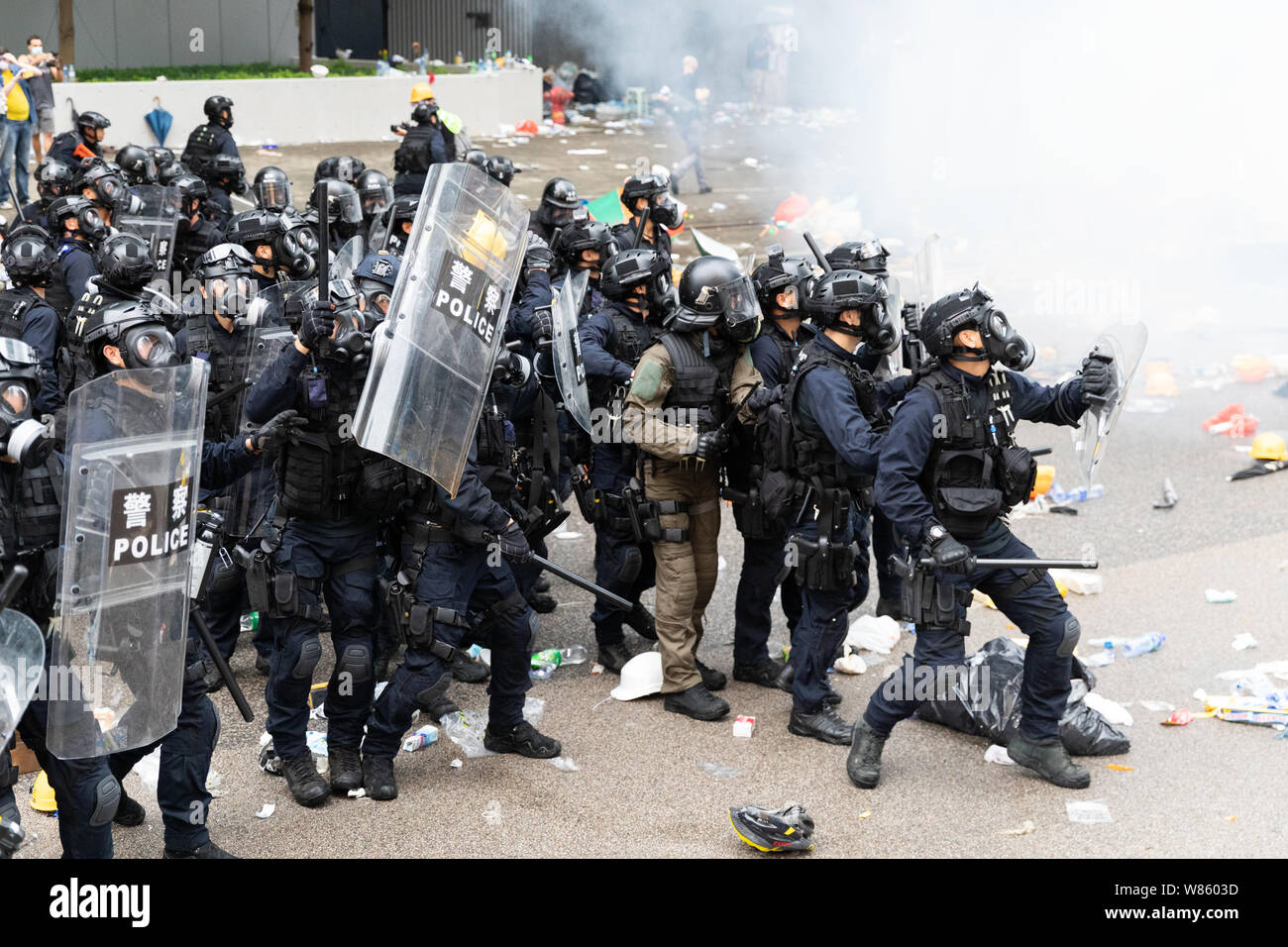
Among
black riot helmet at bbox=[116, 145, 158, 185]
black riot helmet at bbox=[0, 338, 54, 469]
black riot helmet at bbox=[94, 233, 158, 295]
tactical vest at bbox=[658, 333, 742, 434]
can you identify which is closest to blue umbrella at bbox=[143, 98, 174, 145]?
black riot helmet at bbox=[116, 145, 158, 185]

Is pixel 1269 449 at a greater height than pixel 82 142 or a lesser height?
lesser

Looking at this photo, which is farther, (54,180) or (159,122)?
(159,122)

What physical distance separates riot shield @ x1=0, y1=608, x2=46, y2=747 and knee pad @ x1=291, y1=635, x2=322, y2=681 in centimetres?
124

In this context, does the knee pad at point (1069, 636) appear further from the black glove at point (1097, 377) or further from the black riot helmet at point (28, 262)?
the black riot helmet at point (28, 262)

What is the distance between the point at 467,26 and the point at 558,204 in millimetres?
19886

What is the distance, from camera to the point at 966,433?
5.52m

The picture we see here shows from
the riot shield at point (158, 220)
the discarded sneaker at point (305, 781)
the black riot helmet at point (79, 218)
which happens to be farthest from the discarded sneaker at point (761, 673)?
the black riot helmet at point (79, 218)

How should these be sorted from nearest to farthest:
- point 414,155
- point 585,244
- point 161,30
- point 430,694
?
1. point 430,694
2. point 585,244
3. point 414,155
4. point 161,30

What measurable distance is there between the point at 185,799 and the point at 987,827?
9.30 feet

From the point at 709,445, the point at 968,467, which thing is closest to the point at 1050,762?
the point at 968,467

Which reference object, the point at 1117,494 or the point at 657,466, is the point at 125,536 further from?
the point at 1117,494

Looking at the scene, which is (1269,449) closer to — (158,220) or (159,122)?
(158,220)

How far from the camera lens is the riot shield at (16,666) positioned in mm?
4254

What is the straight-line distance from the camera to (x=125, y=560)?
14.5 feet
